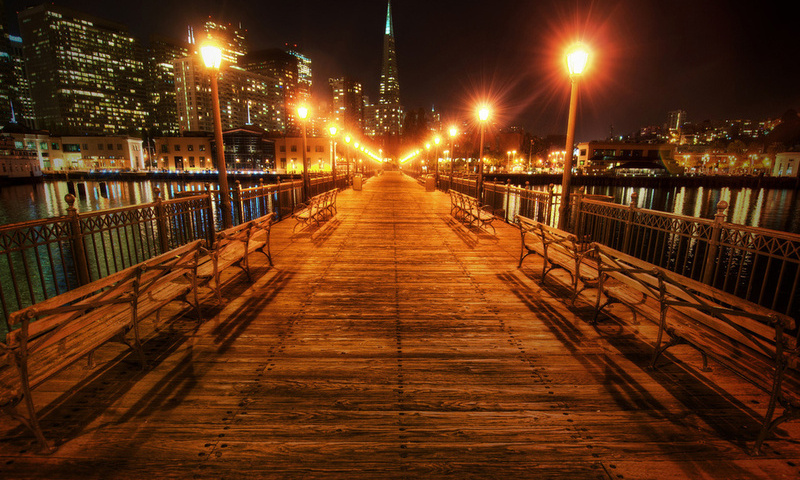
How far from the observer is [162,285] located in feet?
15.5

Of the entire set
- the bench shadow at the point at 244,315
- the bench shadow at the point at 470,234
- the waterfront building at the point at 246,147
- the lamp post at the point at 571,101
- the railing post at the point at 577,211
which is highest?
the waterfront building at the point at 246,147

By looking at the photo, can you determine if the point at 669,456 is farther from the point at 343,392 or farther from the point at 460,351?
the point at 343,392

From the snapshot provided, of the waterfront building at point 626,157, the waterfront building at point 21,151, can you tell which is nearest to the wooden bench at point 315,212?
the waterfront building at point 21,151

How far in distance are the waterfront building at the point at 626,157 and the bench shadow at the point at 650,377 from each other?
130 m

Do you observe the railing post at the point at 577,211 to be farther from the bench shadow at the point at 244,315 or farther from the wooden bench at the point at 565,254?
the bench shadow at the point at 244,315

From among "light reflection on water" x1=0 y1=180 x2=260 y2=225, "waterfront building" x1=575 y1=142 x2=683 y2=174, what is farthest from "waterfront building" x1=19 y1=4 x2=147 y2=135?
"waterfront building" x1=575 y1=142 x2=683 y2=174

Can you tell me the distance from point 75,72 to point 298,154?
539 feet

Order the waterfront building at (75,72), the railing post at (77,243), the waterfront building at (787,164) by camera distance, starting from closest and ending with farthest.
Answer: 1. the railing post at (77,243)
2. the waterfront building at (787,164)
3. the waterfront building at (75,72)

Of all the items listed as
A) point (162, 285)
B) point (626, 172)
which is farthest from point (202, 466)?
point (626, 172)

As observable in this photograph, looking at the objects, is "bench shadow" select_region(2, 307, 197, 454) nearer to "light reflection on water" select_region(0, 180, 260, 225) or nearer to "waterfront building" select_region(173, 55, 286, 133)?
"light reflection on water" select_region(0, 180, 260, 225)

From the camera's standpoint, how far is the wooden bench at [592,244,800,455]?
259 centimetres

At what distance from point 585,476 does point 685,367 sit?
2.17 m

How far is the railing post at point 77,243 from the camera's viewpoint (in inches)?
192

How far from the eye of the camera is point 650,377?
357 cm
